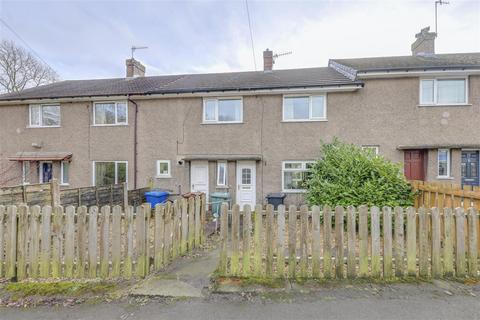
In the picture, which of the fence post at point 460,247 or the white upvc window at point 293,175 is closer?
the fence post at point 460,247

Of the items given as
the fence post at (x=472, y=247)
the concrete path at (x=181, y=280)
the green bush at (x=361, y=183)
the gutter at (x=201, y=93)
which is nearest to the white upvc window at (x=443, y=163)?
the green bush at (x=361, y=183)

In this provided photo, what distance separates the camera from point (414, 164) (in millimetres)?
11047

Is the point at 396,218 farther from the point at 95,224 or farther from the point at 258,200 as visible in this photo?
the point at 258,200

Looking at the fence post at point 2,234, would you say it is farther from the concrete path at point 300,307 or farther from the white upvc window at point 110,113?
the white upvc window at point 110,113

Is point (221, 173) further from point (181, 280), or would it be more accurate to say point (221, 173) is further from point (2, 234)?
point (2, 234)

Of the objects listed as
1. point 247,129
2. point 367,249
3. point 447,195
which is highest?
point 247,129

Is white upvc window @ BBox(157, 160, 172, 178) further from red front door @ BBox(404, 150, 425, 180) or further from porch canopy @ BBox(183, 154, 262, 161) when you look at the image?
red front door @ BBox(404, 150, 425, 180)

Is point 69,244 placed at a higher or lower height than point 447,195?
lower

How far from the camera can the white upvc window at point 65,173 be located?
13.2m

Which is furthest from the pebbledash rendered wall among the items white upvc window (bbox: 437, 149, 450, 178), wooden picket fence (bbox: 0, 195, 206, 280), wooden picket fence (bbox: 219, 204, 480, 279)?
wooden picket fence (bbox: 0, 195, 206, 280)

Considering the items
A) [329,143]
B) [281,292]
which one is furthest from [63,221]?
[329,143]

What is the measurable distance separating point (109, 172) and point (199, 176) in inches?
190

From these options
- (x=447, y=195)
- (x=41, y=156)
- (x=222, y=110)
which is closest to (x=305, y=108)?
(x=222, y=110)

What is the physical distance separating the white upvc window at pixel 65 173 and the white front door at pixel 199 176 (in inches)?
266
